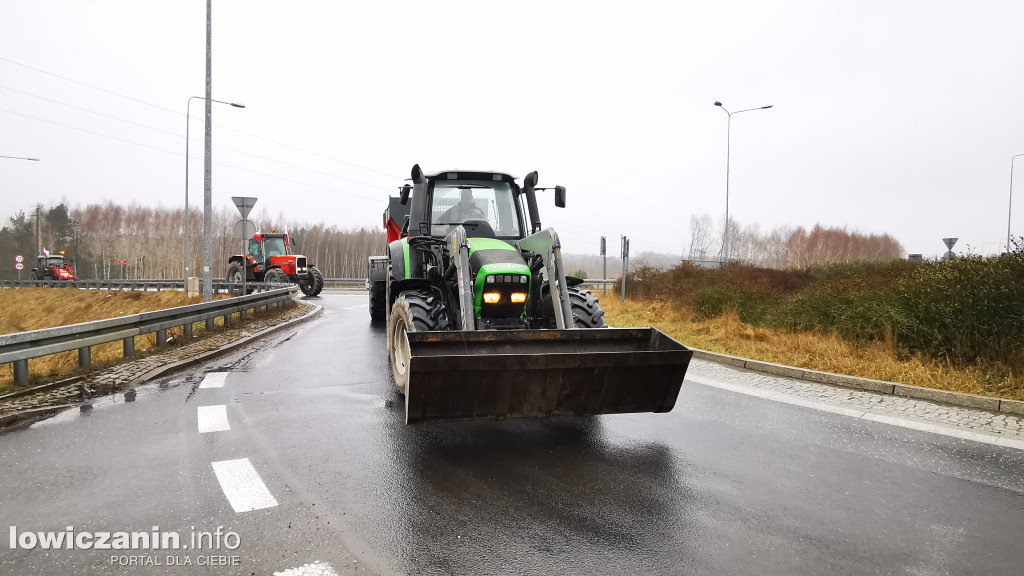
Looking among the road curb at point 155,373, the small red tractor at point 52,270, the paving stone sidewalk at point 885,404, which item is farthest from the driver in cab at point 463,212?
the small red tractor at point 52,270

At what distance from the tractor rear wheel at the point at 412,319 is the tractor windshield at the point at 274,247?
2175cm

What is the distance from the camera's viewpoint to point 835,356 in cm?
772

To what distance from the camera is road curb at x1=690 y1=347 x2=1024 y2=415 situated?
575 centimetres

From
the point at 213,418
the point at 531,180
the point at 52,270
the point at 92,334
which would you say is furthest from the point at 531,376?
the point at 52,270

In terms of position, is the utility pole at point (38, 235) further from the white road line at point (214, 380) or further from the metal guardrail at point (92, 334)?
the white road line at point (214, 380)

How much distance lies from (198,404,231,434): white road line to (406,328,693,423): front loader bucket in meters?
2.04

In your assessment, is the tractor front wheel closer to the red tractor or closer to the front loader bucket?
the red tractor

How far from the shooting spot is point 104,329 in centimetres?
731

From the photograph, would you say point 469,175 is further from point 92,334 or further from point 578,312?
point 92,334

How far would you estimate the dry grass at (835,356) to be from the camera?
20.8 feet

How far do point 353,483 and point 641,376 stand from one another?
7.58 ft

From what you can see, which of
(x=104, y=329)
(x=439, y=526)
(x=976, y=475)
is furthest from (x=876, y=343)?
(x=104, y=329)

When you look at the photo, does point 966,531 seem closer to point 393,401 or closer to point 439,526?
point 439,526

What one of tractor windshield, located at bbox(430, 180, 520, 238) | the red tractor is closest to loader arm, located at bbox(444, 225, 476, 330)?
tractor windshield, located at bbox(430, 180, 520, 238)
